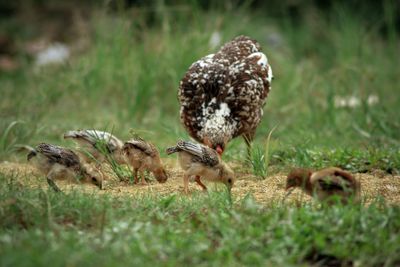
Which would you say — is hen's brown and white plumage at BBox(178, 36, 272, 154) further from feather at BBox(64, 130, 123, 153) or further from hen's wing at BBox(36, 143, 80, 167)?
hen's wing at BBox(36, 143, 80, 167)

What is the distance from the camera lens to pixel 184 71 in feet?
34.1

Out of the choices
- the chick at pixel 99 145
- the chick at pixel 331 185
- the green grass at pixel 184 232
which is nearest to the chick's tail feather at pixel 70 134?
the chick at pixel 99 145

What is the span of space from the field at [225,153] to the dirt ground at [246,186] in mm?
19

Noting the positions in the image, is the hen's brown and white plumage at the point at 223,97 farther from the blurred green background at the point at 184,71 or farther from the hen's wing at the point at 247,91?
the blurred green background at the point at 184,71

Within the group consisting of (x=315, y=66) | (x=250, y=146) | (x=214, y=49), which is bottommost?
(x=250, y=146)

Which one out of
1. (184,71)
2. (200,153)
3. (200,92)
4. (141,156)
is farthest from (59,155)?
(184,71)

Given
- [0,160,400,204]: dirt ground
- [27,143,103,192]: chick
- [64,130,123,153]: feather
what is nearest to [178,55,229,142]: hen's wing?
[0,160,400,204]: dirt ground

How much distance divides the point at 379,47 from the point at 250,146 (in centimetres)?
640

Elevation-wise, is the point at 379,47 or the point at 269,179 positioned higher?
the point at 379,47

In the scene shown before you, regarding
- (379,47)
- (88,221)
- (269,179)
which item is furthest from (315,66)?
(88,221)

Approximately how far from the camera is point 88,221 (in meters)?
5.27

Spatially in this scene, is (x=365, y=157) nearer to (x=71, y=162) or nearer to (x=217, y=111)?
(x=217, y=111)

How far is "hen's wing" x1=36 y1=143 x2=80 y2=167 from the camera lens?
631cm

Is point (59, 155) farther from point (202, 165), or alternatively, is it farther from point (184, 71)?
point (184, 71)
